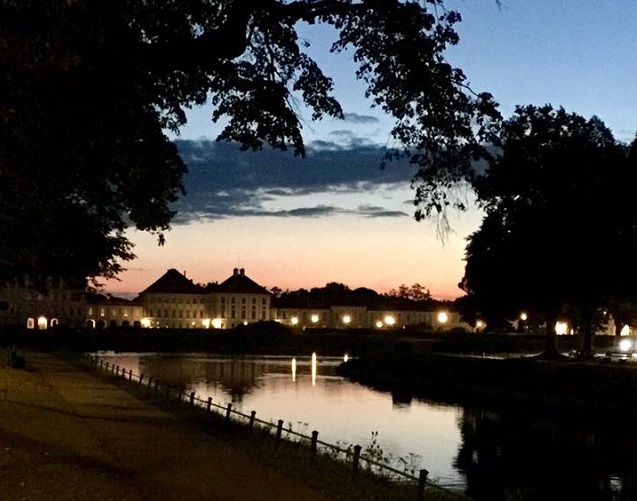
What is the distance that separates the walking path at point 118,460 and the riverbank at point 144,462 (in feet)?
0.05

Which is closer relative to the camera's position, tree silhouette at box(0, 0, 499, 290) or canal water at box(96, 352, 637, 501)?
tree silhouette at box(0, 0, 499, 290)

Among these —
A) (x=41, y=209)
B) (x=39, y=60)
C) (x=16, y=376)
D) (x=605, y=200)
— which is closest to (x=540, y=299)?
(x=605, y=200)

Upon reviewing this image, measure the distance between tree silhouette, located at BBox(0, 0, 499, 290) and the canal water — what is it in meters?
7.24

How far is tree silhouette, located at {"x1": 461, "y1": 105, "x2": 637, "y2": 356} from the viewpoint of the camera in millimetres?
58562

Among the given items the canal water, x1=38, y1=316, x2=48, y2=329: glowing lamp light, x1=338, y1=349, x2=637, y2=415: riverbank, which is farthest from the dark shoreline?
x1=38, y1=316, x2=48, y2=329: glowing lamp light

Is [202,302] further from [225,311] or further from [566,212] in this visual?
[566,212]

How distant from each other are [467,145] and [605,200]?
47.7 m

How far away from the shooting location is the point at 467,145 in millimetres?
13469

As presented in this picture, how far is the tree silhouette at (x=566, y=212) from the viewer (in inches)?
2306

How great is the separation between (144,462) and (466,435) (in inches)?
757

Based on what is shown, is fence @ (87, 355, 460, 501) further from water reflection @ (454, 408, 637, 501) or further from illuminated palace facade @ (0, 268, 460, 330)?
illuminated palace facade @ (0, 268, 460, 330)

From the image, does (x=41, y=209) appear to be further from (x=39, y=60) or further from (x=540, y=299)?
(x=540, y=299)

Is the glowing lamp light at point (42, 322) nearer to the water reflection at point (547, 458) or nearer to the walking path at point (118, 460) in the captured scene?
the water reflection at point (547, 458)

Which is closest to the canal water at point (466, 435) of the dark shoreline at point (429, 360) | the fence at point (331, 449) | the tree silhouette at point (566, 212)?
the fence at point (331, 449)
